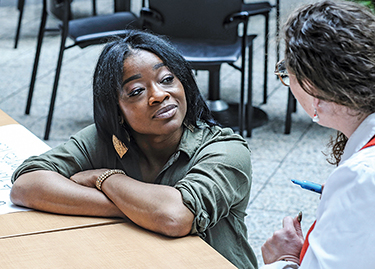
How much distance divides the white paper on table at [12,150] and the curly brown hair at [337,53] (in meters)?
0.91

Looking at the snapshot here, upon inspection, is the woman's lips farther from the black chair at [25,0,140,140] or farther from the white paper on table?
the black chair at [25,0,140,140]

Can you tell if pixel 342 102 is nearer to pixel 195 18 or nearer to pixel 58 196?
pixel 58 196

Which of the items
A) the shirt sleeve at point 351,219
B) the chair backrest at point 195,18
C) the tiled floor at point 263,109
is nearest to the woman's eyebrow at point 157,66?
the shirt sleeve at point 351,219

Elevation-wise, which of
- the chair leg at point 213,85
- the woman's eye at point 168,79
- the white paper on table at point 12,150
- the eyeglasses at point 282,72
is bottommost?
the chair leg at point 213,85

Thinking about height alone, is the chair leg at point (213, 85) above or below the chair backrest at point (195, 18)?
below

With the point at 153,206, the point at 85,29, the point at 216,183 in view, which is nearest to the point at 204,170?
the point at 216,183

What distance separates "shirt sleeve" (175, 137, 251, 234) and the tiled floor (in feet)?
3.01

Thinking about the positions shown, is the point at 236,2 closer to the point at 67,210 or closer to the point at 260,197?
the point at 260,197

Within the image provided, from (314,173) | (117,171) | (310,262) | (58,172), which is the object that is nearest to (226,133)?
(117,171)

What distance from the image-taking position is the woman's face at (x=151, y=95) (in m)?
1.43

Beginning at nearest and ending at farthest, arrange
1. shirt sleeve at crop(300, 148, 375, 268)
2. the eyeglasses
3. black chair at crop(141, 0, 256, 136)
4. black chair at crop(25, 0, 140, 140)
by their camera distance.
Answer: shirt sleeve at crop(300, 148, 375, 268), the eyeglasses, black chair at crop(141, 0, 256, 136), black chair at crop(25, 0, 140, 140)

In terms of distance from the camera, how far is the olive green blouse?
1296mm

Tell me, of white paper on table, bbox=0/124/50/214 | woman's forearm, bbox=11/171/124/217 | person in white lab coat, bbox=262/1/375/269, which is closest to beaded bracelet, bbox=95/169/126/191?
woman's forearm, bbox=11/171/124/217

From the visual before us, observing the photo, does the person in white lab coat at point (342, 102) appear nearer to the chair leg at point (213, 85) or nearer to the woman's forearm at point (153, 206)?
the woman's forearm at point (153, 206)
